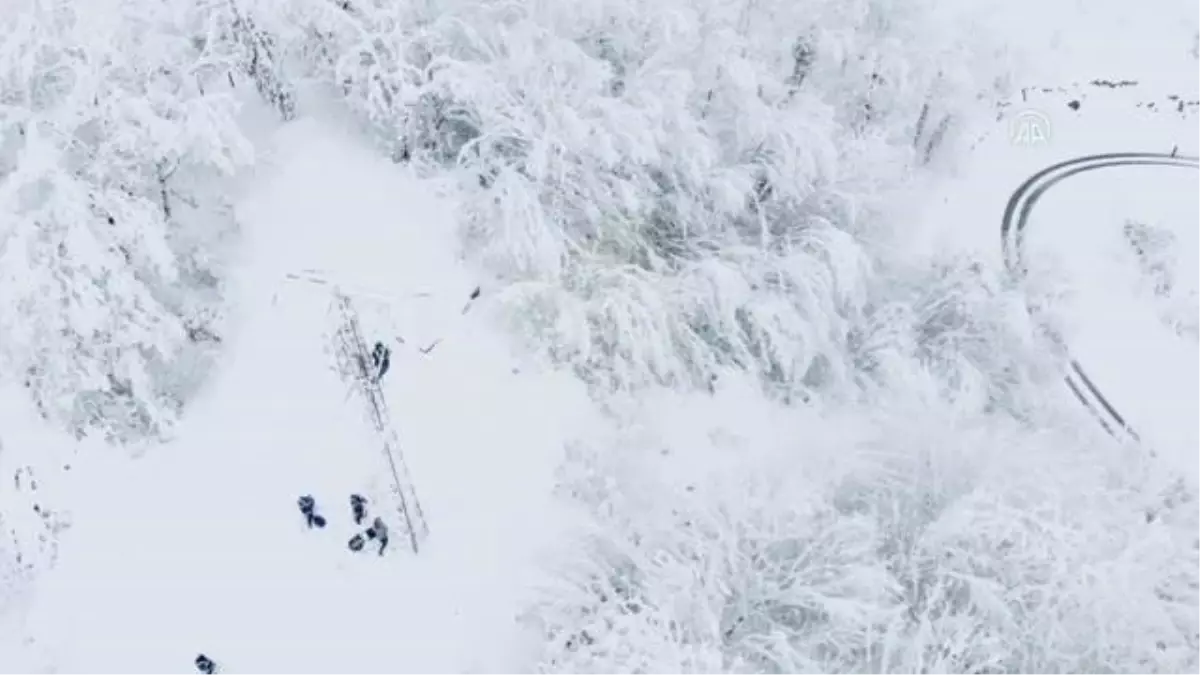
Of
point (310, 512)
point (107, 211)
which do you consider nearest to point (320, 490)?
point (310, 512)

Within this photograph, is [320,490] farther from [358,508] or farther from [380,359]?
[380,359]

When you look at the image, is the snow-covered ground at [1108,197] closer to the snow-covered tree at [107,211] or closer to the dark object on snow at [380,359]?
the dark object on snow at [380,359]

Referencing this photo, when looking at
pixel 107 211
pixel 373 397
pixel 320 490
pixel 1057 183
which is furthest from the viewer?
pixel 1057 183

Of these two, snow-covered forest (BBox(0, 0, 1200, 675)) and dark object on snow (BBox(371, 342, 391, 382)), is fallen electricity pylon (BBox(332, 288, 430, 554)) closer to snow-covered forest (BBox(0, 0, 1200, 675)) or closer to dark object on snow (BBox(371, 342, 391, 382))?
dark object on snow (BBox(371, 342, 391, 382))

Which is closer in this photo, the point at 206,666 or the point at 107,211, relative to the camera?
the point at 206,666

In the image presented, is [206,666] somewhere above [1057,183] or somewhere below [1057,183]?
below

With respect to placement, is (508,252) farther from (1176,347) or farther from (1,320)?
(1176,347)
